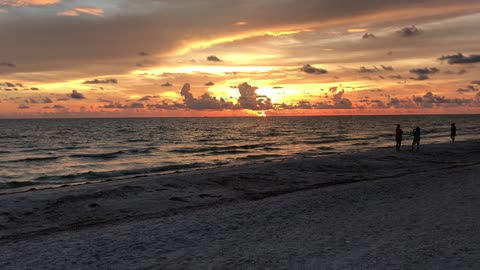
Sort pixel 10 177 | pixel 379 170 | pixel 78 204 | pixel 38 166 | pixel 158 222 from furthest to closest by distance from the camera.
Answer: pixel 38 166, pixel 10 177, pixel 379 170, pixel 78 204, pixel 158 222

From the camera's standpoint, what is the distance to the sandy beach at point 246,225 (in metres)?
9.46

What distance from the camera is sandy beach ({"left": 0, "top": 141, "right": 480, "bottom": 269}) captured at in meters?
9.46

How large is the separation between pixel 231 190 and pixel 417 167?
14.9 meters

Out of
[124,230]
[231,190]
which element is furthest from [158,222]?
[231,190]

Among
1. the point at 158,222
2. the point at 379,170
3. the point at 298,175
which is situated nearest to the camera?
the point at 158,222

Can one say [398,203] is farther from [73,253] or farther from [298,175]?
[73,253]

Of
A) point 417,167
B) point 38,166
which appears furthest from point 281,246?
point 38,166

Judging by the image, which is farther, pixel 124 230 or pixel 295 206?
pixel 295 206

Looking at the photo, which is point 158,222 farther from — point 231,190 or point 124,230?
point 231,190

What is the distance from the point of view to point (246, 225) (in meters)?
12.6

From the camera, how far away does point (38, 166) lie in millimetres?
35844

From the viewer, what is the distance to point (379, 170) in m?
26.7

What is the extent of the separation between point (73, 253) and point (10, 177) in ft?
74.4

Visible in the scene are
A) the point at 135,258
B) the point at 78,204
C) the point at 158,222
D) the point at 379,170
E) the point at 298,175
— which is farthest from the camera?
the point at 379,170
